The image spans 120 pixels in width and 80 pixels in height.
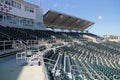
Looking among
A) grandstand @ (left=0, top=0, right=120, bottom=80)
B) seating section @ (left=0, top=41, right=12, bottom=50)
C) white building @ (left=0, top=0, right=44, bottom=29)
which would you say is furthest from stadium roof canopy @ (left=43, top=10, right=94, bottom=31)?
seating section @ (left=0, top=41, right=12, bottom=50)

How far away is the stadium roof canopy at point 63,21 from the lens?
30.3 m

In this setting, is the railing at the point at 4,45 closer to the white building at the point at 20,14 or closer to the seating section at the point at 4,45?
the seating section at the point at 4,45

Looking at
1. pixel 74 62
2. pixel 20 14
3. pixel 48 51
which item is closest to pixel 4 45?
pixel 48 51

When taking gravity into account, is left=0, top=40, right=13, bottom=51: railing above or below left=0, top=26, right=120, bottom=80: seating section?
above

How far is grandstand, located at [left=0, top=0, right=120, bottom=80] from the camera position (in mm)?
7000

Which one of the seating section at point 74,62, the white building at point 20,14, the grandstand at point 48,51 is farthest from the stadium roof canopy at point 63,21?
the seating section at point 74,62

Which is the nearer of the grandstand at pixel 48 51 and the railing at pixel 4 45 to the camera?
the grandstand at pixel 48 51

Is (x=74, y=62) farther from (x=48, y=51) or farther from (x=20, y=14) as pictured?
(x=20, y=14)

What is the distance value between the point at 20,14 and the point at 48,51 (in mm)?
10716

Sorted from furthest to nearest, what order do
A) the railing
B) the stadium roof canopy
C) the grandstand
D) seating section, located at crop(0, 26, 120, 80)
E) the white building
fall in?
the stadium roof canopy < the white building < the railing < seating section, located at crop(0, 26, 120, 80) < the grandstand

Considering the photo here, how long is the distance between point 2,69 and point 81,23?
37328mm

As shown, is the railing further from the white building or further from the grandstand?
the white building

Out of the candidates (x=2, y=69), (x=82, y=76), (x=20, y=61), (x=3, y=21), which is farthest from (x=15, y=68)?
(x=3, y=21)

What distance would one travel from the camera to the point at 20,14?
2212 cm
